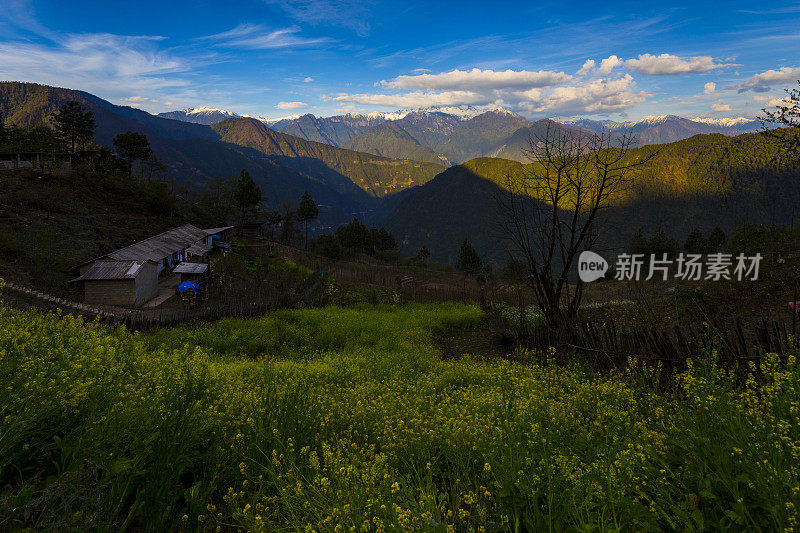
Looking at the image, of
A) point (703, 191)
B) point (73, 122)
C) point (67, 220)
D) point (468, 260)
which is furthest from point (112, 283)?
point (703, 191)

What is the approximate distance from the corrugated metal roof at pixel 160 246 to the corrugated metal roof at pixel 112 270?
2.94 feet

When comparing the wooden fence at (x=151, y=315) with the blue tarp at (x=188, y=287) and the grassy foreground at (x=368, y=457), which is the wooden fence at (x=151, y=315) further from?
the blue tarp at (x=188, y=287)

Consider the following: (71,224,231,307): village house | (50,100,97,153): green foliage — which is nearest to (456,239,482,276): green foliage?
(71,224,231,307): village house

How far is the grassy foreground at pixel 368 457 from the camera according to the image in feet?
6.88

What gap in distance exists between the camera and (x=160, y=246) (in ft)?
91.7

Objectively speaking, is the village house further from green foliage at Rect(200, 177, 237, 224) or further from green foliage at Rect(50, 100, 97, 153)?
green foliage at Rect(50, 100, 97, 153)

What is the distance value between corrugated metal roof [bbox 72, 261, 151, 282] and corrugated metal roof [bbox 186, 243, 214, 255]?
1138 centimetres

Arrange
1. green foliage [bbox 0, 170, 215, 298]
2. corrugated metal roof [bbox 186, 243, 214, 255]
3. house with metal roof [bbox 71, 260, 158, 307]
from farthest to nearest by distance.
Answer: corrugated metal roof [bbox 186, 243, 214, 255], house with metal roof [bbox 71, 260, 158, 307], green foliage [bbox 0, 170, 215, 298]

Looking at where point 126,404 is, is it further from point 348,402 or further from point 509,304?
point 509,304

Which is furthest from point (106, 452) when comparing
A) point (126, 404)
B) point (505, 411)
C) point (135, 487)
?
point (505, 411)

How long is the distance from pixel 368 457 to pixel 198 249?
37185 millimetres

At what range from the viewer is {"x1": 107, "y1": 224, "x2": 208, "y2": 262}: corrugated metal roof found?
918 inches

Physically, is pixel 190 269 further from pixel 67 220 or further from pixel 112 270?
pixel 67 220

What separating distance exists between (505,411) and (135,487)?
3.32 metres
